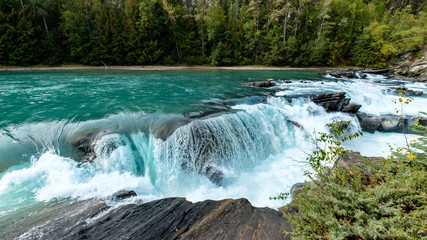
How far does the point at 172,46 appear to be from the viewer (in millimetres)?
33906

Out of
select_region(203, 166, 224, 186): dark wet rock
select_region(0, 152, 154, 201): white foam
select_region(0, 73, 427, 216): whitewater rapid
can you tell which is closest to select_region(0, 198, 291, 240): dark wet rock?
select_region(0, 152, 154, 201): white foam

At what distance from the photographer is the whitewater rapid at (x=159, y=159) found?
432cm

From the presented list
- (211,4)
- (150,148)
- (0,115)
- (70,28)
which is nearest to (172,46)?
(211,4)

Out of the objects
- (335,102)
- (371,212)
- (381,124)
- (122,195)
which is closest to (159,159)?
(122,195)

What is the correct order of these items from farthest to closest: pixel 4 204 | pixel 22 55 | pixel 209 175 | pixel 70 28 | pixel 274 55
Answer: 1. pixel 274 55
2. pixel 70 28
3. pixel 22 55
4. pixel 209 175
5. pixel 4 204

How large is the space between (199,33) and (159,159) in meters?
34.0

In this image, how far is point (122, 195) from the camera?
12.9 ft

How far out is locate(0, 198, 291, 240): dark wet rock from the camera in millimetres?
2730

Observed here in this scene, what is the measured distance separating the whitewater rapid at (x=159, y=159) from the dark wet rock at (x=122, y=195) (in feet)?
0.90

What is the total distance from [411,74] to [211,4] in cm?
3191

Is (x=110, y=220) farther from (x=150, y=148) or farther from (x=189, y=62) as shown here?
(x=189, y=62)

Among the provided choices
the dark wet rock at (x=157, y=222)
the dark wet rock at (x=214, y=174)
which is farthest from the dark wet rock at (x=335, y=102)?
the dark wet rock at (x=157, y=222)

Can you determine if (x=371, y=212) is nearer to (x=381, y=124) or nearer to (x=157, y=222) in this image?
(x=157, y=222)

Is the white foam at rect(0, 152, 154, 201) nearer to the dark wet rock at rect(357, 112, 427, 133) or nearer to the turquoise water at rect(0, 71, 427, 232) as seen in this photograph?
the turquoise water at rect(0, 71, 427, 232)
